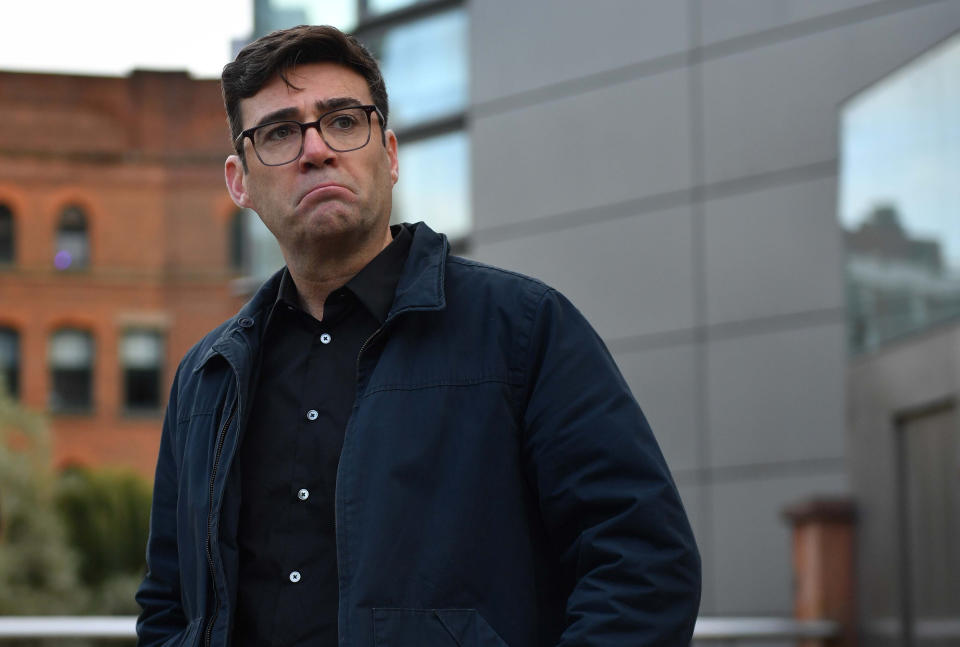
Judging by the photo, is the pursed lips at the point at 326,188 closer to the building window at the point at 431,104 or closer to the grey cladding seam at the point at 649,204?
the grey cladding seam at the point at 649,204

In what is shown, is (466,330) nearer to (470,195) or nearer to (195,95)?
(470,195)

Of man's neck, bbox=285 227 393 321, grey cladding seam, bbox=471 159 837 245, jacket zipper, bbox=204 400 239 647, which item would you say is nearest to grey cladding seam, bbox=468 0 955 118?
grey cladding seam, bbox=471 159 837 245

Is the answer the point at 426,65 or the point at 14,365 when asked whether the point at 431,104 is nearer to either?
the point at 426,65

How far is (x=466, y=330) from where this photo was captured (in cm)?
→ 261

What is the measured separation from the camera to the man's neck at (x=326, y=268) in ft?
9.13

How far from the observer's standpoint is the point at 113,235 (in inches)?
1591

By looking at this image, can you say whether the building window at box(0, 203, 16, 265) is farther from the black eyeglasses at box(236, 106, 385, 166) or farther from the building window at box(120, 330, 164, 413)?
the black eyeglasses at box(236, 106, 385, 166)

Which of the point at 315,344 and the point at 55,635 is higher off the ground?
the point at 315,344

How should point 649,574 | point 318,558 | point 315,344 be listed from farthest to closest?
point 315,344 < point 318,558 < point 649,574

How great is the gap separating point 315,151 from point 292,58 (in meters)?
0.20

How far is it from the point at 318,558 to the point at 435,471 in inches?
10.4

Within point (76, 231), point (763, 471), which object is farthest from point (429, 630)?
point (76, 231)

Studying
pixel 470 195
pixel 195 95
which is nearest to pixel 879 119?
pixel 470 195

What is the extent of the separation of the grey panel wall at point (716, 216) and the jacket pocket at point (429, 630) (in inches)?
428
